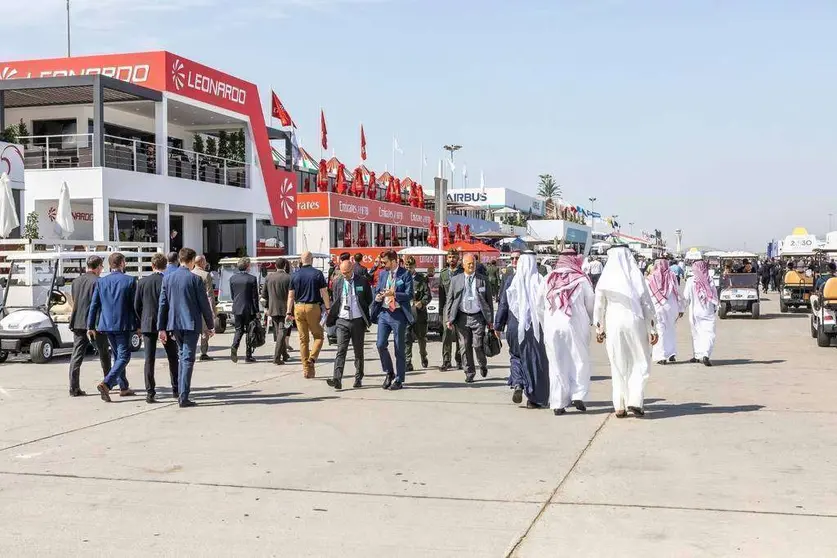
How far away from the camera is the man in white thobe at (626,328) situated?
9758mm

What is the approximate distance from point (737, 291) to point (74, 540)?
80.6 feet

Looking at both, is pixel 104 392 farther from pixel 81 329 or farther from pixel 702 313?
pixel 702 313

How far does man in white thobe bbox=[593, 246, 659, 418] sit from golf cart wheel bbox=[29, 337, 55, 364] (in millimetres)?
9796

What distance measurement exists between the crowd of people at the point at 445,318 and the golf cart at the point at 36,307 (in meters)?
2.90

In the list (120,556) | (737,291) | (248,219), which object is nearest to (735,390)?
(120,556)

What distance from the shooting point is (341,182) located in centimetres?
4278

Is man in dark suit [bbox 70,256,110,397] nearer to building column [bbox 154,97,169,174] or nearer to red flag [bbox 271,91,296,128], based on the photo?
building column [bbox 154,97,169,174]

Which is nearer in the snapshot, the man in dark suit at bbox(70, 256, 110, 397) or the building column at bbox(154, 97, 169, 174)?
the man in dark suit at bbox(70, 256, 110, 397)

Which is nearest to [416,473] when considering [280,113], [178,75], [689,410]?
[689,410]

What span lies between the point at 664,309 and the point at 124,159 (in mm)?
19297

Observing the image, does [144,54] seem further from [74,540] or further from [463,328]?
[74,540]

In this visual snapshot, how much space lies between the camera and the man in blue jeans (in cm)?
1227

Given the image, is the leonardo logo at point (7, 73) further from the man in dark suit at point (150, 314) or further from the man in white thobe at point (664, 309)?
the man in white thobe at point (664, 309)

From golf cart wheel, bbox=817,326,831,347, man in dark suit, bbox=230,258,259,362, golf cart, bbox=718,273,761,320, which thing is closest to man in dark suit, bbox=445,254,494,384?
man in dark suit, bbox=230,258,259,362
